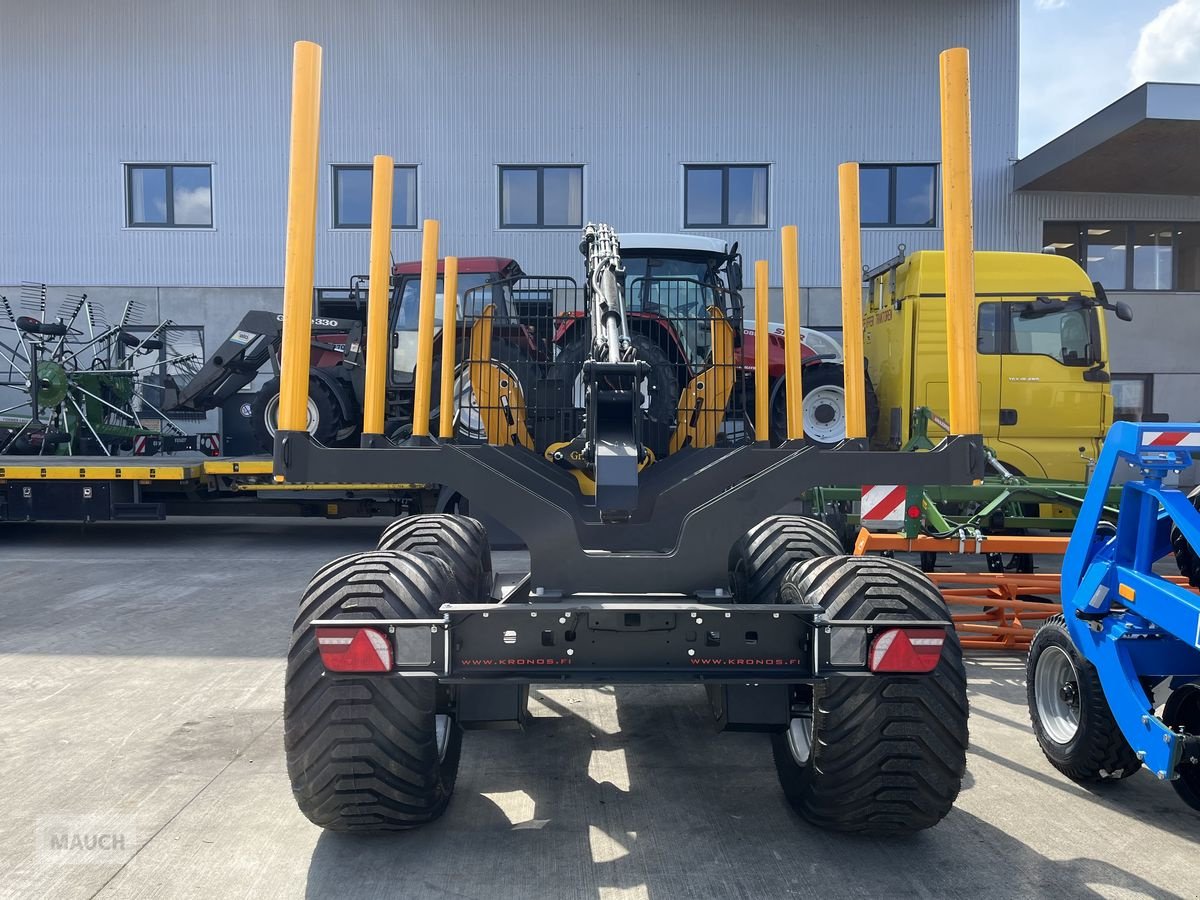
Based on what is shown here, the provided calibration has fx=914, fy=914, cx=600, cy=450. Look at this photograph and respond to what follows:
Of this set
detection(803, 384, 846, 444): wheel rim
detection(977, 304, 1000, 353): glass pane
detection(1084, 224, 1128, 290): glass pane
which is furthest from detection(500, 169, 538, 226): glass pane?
detection(1084, 224, 1128, 290): glass pane

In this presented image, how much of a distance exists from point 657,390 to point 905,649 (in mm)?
2106

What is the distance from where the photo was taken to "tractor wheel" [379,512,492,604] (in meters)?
4.11

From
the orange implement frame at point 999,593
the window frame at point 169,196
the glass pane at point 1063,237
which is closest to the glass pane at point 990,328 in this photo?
the orange implement frame at point 999,593

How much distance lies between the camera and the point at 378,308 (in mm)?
3404

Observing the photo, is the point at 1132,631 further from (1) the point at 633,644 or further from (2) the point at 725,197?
(2) the point at 725,197

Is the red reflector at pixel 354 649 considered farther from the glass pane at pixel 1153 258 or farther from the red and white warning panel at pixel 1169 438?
the glass pane at pixel 1153 258

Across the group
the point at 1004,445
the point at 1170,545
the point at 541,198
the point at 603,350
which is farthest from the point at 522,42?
the point at 1170,545

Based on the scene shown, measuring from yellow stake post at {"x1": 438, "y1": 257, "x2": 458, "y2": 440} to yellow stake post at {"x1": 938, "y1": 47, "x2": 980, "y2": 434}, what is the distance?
2.13 m

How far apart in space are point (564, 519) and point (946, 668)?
139cm

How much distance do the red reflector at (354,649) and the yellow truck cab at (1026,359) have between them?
744 cm

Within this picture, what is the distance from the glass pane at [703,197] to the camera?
15.3 metres

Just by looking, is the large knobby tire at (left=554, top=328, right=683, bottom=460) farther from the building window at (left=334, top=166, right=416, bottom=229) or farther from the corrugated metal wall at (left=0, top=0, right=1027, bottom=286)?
the building window at (left=334, top=166, right=416, bottom=229)

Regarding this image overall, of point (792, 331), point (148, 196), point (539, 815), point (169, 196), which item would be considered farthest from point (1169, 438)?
point (148, 196)

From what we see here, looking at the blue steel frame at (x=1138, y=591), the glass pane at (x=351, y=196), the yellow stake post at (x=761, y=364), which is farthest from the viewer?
the glass pane at (x=351, y=196)
